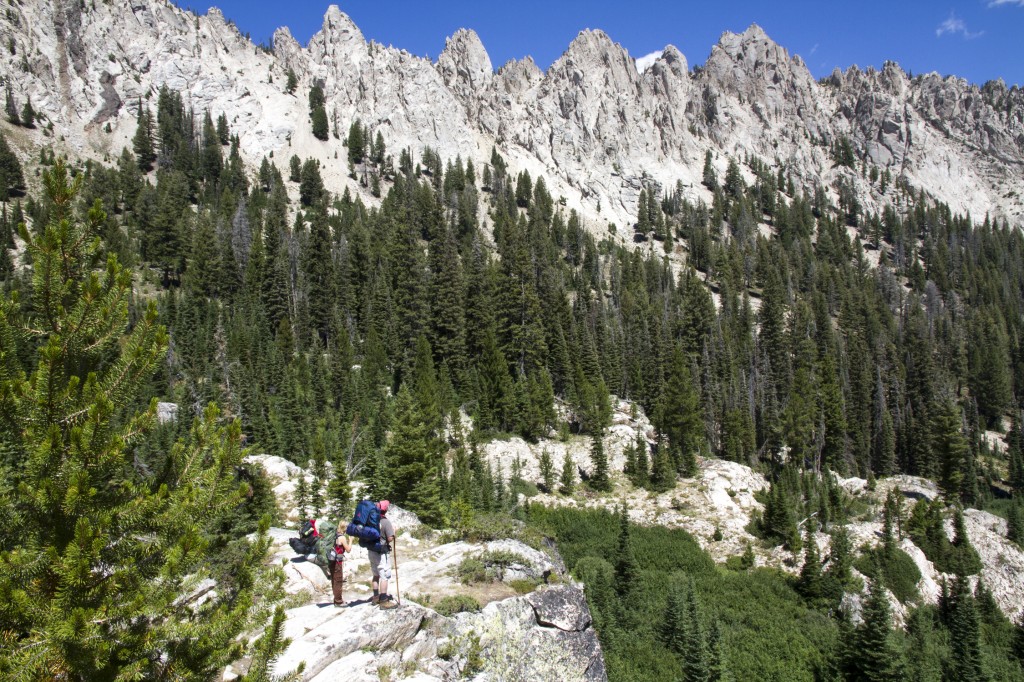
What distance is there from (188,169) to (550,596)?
11188 cm

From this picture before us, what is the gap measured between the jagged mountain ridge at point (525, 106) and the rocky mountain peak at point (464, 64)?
15.1 inches

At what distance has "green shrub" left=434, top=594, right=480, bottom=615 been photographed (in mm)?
11269

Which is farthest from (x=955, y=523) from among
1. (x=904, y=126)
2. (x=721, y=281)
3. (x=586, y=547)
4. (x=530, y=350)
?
(x=904, y=126)

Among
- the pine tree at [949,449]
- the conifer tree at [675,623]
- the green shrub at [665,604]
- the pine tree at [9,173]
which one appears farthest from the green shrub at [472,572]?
the pine tree at [9,173]

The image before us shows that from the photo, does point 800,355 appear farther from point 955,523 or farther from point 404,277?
point 404,277

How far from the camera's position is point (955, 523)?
133 feet

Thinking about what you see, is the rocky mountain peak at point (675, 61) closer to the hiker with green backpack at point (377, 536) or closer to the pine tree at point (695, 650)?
the pine tree at point (695, 650)

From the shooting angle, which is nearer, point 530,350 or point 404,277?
point 530,350

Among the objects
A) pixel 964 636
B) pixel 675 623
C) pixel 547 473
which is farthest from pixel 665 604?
pixel 547 473

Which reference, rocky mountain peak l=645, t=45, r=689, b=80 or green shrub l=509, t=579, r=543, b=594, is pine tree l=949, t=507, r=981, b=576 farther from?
rocky mountain peak l=645, t=45, r=689, b=80

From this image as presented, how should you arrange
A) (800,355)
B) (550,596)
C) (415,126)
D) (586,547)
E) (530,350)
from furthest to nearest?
(415,126) → (800,355) → (530,350) → (586,547) → (550,596)

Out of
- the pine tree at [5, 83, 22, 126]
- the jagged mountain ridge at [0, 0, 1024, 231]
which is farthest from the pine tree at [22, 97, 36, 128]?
the jagged mountain ridge at [0, 0, 1024, 231]

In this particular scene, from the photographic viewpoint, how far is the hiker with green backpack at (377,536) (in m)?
10.1

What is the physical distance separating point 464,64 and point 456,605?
6503 inches
